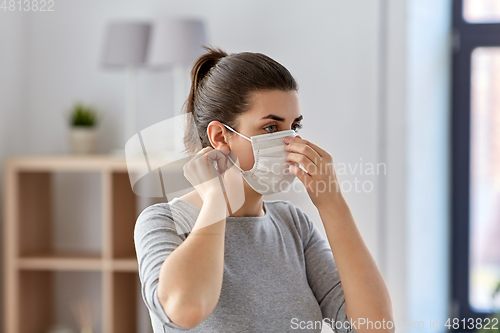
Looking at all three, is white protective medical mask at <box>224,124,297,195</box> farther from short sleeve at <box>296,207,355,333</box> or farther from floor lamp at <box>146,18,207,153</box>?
floor lamp at <box>146,18,207,153</box>

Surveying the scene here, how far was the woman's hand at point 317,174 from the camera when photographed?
865mm

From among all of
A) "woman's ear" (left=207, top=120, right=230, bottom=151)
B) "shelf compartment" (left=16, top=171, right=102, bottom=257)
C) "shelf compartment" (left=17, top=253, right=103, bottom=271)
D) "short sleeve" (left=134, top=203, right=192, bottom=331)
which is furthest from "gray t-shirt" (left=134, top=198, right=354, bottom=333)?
"shelf compartment" (left=16, top=171, right=102, bottom=257)

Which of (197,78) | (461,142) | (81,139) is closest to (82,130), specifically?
(81,139)

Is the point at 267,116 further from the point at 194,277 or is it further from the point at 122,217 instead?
the point at 122,217

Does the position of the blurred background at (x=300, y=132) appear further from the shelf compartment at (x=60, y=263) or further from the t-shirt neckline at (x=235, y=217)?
the t-shirt neckline at (x=235, y=217)

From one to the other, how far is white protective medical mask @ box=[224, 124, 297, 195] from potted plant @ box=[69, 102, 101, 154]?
130cm

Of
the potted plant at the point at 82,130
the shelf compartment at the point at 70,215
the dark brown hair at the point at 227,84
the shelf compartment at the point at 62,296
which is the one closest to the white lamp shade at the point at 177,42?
the potted plant at the point at 82,130

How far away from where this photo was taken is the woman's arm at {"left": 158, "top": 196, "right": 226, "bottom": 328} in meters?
0.70

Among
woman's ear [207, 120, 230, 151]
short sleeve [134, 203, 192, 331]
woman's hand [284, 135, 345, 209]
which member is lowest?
short sleeve [134, 203, 192, 331]

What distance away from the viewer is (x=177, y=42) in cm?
190

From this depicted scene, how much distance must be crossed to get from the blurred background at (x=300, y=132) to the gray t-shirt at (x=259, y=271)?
1.06m

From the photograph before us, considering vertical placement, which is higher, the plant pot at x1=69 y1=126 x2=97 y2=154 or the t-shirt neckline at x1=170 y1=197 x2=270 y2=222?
the plant pot at x1=69 y1=126 x2=97 y2=154

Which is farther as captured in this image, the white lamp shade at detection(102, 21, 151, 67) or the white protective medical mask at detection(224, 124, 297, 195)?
the white lamp shade at detection(102, 21, 151, 67)

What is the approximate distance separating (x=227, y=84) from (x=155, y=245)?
13.4 inches
